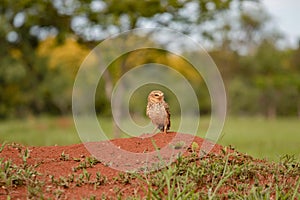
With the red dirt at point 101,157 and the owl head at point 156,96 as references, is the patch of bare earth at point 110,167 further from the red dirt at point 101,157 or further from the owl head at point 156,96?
the owl head at point 156,96

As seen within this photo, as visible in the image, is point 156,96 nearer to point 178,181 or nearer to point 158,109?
point 158,109

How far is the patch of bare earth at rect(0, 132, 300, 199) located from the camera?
13.9 ft

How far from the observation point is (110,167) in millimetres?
4762

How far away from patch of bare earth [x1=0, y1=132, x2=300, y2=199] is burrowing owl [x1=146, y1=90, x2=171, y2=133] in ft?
0.60

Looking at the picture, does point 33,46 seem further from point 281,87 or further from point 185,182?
point 185,182

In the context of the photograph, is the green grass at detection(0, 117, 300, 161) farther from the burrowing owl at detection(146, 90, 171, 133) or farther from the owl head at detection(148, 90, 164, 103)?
the owl head at detection(148, 90, 164, 103)

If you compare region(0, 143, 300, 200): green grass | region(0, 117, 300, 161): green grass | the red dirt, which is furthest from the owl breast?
region(0, 117, 300, 161): green grass

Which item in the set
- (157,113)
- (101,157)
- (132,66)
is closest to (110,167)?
(101,157)

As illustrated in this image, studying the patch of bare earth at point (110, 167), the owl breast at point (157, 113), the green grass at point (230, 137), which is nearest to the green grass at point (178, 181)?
the patch of bare earth at point (110, 167)

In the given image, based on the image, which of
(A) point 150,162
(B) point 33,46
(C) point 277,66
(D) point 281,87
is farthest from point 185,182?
(C) point 277,66

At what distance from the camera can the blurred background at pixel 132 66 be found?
1623cm

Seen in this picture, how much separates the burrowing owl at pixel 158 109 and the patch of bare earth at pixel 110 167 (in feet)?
0.60

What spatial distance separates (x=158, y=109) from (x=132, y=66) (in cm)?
1216

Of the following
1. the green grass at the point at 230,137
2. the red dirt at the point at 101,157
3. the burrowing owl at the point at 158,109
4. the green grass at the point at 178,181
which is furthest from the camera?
the green grass at the point at 230,137
